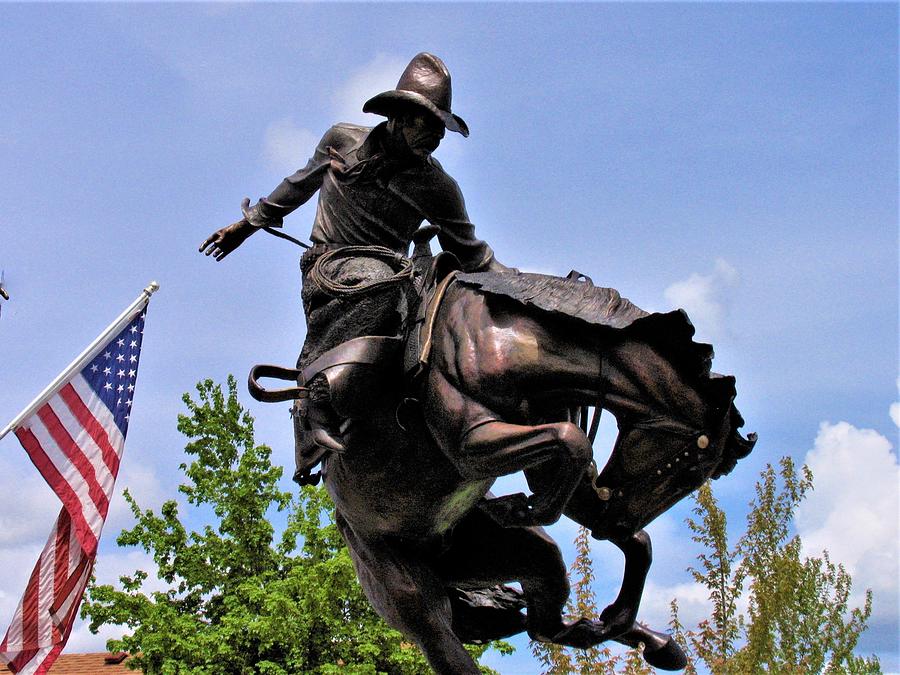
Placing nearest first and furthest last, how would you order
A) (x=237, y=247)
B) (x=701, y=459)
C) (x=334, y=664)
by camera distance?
1. (x=701, y=459)
2. (x=237, y=247)
3. (x=334, y=664)

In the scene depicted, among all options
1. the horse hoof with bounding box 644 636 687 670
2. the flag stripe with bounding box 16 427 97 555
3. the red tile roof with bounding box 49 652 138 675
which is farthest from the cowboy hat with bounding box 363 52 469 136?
the red tile roof with bounding box 49 652 138 675

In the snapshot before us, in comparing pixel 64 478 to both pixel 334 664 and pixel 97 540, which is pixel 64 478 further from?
pixel 334 664

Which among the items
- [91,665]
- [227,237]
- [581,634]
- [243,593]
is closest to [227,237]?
[227,237]

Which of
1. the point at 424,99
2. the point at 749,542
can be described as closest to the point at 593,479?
the point at 424,99

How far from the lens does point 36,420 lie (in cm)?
1053

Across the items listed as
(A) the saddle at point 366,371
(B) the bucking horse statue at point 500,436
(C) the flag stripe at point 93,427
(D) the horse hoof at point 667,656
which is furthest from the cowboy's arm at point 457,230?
(C) the flag stripe at point 93,427

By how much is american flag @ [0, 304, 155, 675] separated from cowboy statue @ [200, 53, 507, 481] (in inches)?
201

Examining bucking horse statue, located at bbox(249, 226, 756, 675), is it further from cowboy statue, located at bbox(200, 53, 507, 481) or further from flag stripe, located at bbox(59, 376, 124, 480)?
flag stripe, located at bbox(59, 376, 124, 480)

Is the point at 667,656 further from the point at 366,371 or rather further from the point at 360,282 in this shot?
the point at 360,282

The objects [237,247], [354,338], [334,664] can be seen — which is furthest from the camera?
[334,664]

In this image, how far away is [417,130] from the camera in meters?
5.53

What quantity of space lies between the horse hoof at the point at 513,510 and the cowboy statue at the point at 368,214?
31.6 inches

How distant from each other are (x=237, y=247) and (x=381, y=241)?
2.97 feet

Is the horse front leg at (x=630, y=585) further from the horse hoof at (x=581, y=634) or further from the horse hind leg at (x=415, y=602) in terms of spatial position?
the horse hind leg at (x=415, y=602)
